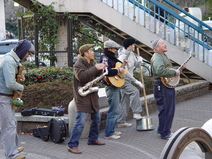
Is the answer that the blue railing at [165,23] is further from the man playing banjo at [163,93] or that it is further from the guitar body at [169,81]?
the guitar body at [169,81]

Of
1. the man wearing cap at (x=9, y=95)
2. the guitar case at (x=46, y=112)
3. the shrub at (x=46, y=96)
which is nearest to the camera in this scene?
the man wearing cap at (x=9, y=95)

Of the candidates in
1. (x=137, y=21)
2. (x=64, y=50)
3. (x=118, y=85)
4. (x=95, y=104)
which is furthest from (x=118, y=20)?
(x=95, y=104)

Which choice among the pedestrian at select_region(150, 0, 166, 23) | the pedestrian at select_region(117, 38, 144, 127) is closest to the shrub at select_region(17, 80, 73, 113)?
the pedestrian at select_region(117, 38, 144, 127)

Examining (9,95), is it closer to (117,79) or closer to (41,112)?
(41,112)

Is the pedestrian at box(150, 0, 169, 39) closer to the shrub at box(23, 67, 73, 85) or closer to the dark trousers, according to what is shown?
the shrub at box(23, 67, 73, 85)

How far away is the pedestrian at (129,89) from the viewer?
800cm

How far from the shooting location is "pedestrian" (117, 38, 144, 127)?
8.00m

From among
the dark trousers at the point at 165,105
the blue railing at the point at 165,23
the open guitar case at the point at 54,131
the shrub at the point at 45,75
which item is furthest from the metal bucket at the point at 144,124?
the blue railing at the point at 165,23

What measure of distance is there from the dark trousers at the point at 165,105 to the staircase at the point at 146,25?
16.5ft

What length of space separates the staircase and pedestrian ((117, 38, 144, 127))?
3.99m

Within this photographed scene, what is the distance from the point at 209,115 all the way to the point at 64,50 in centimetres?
483

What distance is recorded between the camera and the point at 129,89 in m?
8.21

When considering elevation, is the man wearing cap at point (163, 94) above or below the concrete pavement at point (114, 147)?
above

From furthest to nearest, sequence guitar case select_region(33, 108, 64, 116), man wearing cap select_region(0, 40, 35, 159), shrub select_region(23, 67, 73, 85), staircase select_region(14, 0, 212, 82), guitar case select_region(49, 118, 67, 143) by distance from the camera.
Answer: staircase select_region(14, 0, 212, 82)
shrub select_region(23, 67, 73, 85)
guitar case select_region(33, 108, 64, 116)
guitar case select_region(49, 118, 67, 143)
man wearing cap select_region(0, 40, 35, 159)
